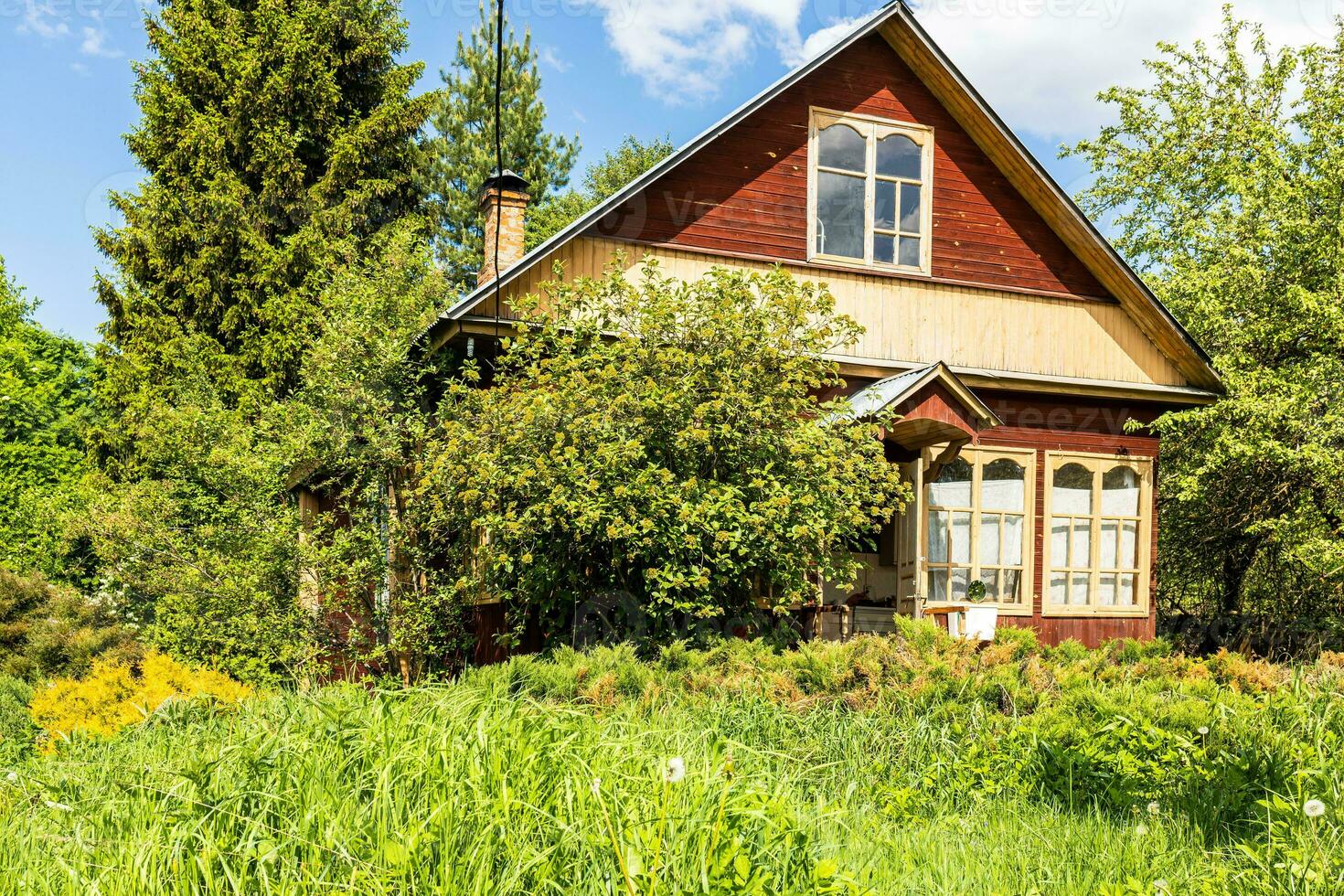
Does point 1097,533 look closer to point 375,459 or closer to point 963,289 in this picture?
point 963,289

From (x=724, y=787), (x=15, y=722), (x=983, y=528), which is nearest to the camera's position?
(x=724, y=787)

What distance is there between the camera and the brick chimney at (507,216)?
13.7 m

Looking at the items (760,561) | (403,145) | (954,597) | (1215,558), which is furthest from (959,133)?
(403,145)

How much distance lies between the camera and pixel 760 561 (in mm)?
9539

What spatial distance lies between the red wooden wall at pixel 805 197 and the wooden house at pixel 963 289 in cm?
2

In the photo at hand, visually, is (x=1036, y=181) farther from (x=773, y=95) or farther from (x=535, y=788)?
(x=535, y=788)

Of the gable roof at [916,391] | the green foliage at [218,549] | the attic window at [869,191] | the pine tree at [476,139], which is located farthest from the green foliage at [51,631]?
the pine tree at [476,139]

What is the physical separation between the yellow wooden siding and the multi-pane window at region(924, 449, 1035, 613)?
1.16 meters

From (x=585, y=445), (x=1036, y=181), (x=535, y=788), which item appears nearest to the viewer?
(x=535, y=788)

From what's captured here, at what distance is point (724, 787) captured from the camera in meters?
3.82

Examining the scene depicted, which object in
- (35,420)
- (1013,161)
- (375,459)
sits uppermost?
(1013,161)

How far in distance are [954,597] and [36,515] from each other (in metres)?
11.6

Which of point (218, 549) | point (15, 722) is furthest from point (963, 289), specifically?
point (15, 722)

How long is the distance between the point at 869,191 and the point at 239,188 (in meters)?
10.8
